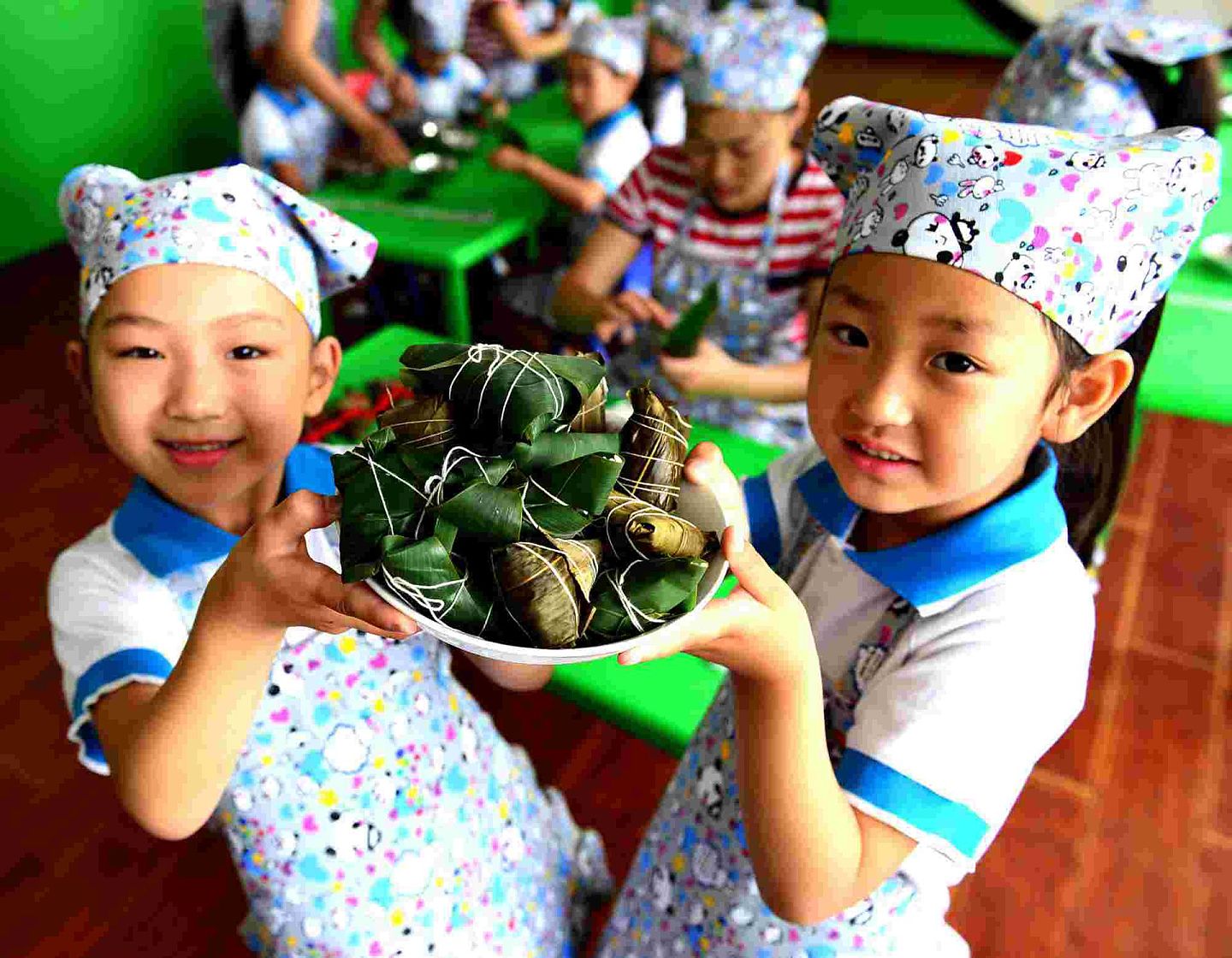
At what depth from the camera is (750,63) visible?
169cm

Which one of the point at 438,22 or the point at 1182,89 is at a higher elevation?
the point at 1182,89

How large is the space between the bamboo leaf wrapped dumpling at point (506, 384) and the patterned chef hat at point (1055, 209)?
0.98ft

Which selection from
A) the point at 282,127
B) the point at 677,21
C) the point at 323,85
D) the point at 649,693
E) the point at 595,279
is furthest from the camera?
the point at 282,127

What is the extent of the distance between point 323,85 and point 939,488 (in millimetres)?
2950

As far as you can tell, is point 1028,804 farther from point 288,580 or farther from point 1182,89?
point 288,580

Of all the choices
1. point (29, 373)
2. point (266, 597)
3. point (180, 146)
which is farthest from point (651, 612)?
point (180, 146)

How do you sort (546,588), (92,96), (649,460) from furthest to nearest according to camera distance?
(92,96), (649,460), (546,588)

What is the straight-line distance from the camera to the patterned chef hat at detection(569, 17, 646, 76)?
2666 mm

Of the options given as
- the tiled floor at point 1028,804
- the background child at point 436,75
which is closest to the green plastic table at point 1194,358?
the tiled floor at point 1028,804

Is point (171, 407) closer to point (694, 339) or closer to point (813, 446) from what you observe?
point (813, 446)

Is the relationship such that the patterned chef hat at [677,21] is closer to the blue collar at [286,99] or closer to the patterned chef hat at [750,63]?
the patterned chef hat at [750,63]

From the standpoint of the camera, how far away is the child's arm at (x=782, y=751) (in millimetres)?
582

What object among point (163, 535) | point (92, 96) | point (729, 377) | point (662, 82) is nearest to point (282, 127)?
point (662, 82)

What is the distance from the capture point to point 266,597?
0.60 m
